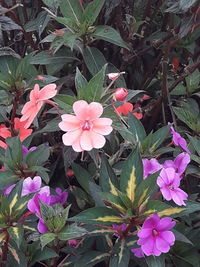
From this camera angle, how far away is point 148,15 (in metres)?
1.96

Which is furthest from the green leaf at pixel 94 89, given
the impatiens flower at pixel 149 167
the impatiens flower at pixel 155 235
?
the impatiens flower at pixel 155 235

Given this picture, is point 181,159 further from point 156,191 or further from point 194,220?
point 194,220

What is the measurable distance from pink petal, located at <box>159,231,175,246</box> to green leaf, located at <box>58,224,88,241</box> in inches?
6.9

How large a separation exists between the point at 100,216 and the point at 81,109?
9.8 inches

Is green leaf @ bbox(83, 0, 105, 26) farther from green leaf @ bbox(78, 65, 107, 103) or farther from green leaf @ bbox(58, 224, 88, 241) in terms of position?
green leaf @ bbox(58, 224, 88, 241)

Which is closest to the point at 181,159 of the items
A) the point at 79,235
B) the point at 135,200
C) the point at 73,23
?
the point at 135,200

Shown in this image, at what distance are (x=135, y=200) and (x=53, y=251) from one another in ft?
0.82

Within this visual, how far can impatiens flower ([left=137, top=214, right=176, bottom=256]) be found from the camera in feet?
3.73

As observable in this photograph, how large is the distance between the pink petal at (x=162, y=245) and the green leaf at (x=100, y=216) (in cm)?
9

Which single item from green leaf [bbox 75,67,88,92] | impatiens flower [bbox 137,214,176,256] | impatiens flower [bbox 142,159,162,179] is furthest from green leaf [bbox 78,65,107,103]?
impatiens flower [bbox 137,214,176,256]

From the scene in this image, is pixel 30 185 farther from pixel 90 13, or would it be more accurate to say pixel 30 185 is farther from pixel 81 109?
pixel 90 13

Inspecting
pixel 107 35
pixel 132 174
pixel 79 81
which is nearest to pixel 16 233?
pixel 132 174

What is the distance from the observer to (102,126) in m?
1.17

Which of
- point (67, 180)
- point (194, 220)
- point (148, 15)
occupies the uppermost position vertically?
point (148, 15)
